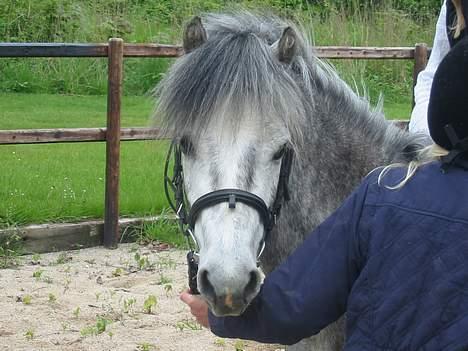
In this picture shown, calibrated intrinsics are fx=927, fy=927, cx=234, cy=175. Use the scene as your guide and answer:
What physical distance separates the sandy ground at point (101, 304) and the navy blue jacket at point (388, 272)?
2.68 metres

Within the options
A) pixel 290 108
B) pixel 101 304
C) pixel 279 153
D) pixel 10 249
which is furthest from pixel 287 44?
pixel 10 249

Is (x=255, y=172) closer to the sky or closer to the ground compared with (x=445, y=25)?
closer to the ground

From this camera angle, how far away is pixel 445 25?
10.3 ft

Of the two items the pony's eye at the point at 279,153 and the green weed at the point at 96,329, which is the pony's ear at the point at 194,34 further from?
the green weed at the point at 96,329

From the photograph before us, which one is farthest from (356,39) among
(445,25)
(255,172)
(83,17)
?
(255,172)

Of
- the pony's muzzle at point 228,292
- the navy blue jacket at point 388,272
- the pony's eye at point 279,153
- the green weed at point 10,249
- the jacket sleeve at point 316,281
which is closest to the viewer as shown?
the navy blue jacket at point 388,272

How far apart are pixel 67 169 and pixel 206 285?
5773mm

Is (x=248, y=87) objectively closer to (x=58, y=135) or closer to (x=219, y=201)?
(x=219, y=201)

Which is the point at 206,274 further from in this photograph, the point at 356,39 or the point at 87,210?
the point at 356,39

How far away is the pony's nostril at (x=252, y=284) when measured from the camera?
2.28 meters

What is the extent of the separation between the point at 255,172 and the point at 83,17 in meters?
9.33

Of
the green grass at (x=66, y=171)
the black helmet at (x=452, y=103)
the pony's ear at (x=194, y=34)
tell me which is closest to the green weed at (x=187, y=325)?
the green grass at (x=66, y=171)

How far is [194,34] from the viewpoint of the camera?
9.52 feet

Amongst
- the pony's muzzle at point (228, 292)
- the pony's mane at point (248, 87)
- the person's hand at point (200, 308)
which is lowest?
the person's hand at point (200, 308)
